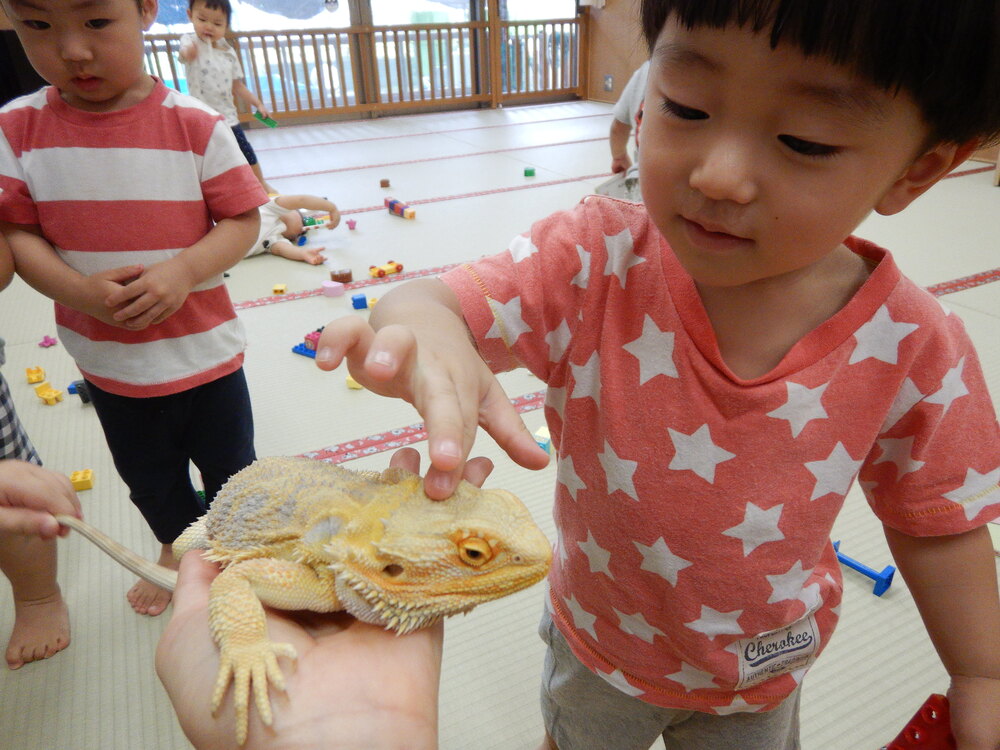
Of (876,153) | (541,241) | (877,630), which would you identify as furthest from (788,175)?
(877,630)

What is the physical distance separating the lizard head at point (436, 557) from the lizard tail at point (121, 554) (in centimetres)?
38

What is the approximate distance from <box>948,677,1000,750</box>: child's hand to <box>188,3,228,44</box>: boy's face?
4.31m

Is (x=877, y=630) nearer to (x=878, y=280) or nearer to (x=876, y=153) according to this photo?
(x=878, y=280)

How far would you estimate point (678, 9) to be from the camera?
0.62 metres

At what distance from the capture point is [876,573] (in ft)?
5.25

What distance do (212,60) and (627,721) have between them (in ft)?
13.7

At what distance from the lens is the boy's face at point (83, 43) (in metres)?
1.11

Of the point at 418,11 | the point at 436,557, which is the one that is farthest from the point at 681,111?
the point at 418,11

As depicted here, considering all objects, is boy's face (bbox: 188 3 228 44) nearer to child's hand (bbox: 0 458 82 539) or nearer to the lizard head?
child's hand (bbox: 0 458 82 539)

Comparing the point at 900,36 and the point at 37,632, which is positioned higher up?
the point at 900,36

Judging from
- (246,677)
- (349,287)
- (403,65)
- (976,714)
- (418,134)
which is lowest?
(418,134)

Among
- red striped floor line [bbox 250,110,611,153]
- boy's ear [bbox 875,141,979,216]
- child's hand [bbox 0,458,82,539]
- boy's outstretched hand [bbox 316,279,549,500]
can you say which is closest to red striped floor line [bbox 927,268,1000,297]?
boy's ear [bbox 875,141,979,216]

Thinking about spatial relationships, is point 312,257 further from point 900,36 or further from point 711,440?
point 900,36

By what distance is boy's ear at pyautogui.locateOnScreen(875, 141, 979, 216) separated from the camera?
0.66m
